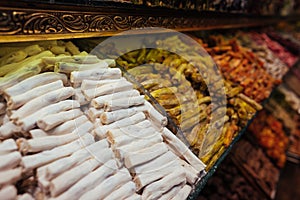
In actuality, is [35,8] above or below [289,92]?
above

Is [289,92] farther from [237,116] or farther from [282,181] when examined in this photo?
[237,116]

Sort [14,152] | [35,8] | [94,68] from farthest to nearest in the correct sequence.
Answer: [94,68] → [35,8] → [14,152]

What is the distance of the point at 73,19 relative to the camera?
1480 mm

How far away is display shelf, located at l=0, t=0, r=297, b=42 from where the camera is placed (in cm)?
123

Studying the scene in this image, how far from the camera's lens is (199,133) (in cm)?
173

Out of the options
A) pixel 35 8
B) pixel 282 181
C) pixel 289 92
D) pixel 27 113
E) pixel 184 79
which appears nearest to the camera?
pixel 27 113

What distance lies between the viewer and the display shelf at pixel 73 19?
4.03 ft

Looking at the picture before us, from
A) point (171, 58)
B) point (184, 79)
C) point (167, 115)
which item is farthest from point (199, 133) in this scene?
point (171, 58)

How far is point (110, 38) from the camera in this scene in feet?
6.28

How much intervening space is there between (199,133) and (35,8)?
125 centimetres

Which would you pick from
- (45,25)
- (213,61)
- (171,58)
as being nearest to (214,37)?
(213,61)

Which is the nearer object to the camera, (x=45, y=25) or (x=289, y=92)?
(x=45, y=25)

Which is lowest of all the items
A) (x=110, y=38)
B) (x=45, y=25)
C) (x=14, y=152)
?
(x=14, y=152)

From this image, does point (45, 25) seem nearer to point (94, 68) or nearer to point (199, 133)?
point (94, 68)
